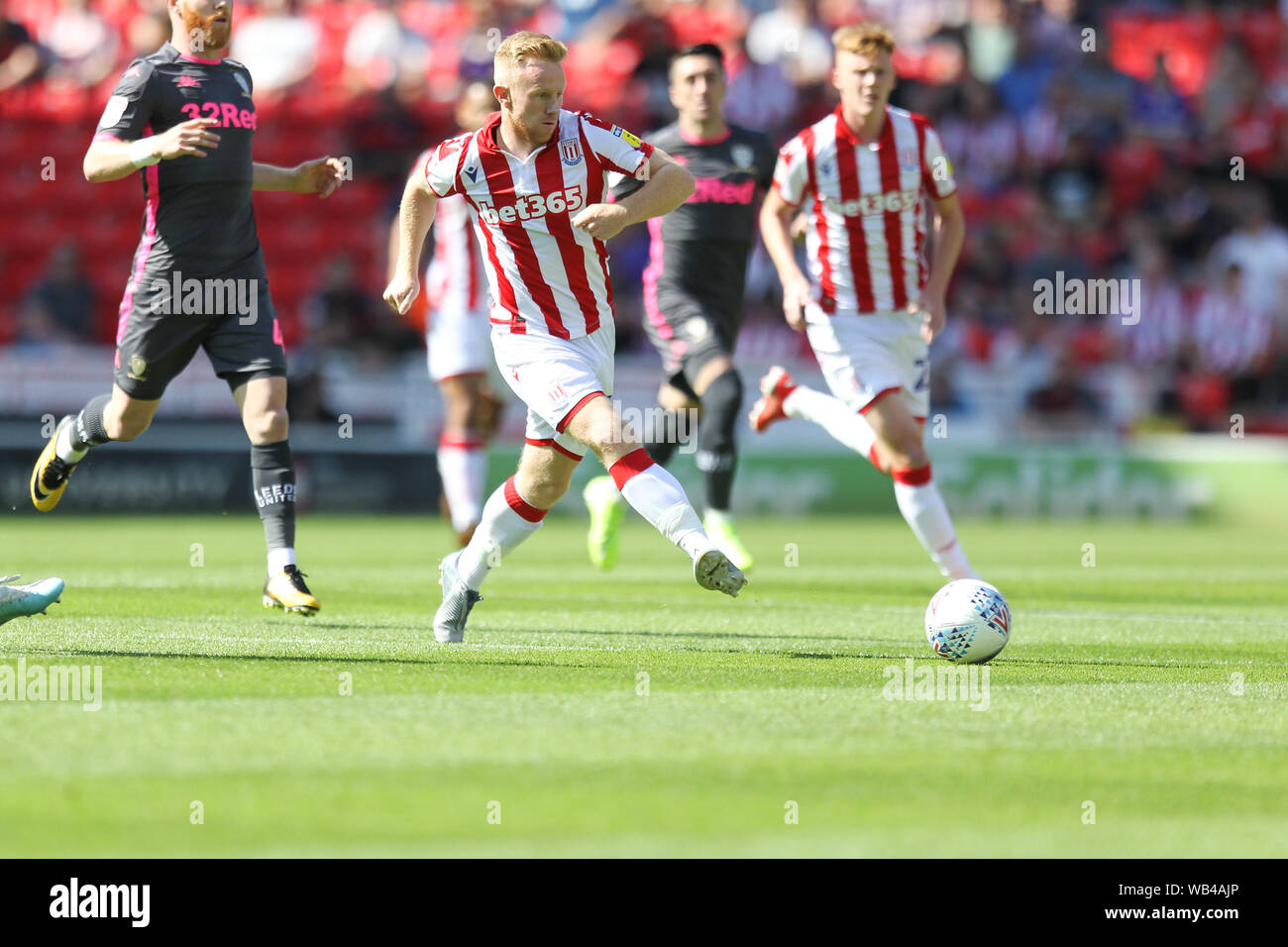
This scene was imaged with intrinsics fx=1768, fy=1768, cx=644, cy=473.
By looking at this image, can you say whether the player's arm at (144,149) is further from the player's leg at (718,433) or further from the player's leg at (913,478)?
the player's leg at (718,433)

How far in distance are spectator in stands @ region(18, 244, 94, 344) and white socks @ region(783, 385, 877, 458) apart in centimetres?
1089

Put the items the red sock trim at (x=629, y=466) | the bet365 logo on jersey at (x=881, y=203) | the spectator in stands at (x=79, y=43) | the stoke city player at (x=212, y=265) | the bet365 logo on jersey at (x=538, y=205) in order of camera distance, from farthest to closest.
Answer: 1. the spectator in stands at (x=79, y=43)
2. the bet365 logo on jersey at (x=881, y=203)
3. the stoke city player at (x=212, y=265)
4. the bet365 logo on jersey at (x=538, y=205)
5. the red sock trim at (x=629, y=466)

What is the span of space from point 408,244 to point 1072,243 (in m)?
16.3

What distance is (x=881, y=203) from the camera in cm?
889

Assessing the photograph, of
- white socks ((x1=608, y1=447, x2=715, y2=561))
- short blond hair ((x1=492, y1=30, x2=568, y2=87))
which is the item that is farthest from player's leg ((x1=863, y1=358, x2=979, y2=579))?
short blond hair ((x1=492, y1=30, x2=568, y2=87))

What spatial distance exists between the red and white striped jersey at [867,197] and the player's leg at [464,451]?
2518mm

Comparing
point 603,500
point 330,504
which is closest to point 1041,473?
point 330,504

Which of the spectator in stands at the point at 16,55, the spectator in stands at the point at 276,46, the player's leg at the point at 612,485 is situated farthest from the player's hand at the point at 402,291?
the spectator in stands at the point at 16,55

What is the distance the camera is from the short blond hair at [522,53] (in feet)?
19.9

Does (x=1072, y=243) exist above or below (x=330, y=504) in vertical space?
above

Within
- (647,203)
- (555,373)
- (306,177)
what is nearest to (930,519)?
(555,373)

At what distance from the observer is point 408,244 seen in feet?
20.9

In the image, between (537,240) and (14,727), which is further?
(537,240)
